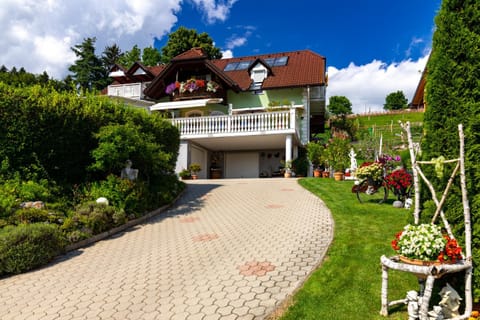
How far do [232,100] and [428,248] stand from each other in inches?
840

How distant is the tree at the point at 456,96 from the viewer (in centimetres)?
368

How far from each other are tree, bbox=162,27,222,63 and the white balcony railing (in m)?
19.5

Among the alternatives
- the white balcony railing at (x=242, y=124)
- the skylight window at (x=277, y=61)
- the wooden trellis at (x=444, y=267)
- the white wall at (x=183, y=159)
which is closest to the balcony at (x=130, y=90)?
the white balcony railing at (x=242, y=124)

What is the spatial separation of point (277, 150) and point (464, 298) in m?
19.2

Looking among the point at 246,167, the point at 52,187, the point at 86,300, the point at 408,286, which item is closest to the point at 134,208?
the point at 52,187

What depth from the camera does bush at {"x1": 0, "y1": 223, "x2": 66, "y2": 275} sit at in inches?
220

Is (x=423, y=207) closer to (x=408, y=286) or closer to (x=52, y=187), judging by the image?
(x=408, y=286)

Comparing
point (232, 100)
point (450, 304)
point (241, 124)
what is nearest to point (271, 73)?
point (232, 100)

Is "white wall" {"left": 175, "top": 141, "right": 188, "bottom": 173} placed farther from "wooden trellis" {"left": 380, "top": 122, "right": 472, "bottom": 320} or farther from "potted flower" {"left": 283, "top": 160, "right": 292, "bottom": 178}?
"wooden trellis" {"left": 380, "top": 122, "right": 472, "bottom": 320}

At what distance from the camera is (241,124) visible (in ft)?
62.6

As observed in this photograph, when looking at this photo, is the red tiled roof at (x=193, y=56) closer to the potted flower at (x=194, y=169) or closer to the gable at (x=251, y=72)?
the gable at (x=251, y=72)

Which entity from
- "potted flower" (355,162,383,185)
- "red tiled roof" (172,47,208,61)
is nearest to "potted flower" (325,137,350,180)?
→ "potted flower" (355,162,383,185)

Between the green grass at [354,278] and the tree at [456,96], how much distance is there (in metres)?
1.00

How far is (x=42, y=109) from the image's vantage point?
8.73 metres
